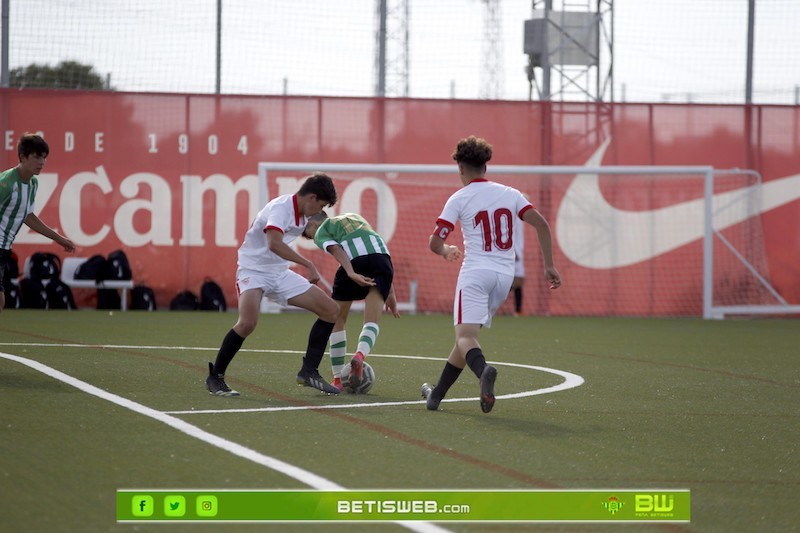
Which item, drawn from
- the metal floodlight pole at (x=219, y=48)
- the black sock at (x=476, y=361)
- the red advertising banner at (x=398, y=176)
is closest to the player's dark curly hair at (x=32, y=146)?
the black sock at (x=476, y=361)

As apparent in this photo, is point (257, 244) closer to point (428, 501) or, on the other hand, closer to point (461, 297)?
point (461, 297)

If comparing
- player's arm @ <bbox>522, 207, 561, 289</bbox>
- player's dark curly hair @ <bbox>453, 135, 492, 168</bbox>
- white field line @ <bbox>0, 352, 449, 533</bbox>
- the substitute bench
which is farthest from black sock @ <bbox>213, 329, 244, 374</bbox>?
the substitute bench

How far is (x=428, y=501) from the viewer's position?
478 centimetres

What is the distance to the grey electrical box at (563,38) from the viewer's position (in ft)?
66.9

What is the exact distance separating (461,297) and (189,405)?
1.84m

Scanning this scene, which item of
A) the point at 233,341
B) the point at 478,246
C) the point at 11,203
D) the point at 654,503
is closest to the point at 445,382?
the point at 478,246

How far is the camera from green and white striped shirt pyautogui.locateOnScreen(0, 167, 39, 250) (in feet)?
30.1

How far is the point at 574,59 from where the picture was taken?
67.7ft

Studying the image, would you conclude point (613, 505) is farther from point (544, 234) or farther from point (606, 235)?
point (606, 235)

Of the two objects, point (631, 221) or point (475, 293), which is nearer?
point (475, 293)

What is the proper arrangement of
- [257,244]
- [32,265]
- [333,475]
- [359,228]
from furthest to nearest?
[32,265] < [359,228] < [257,244] < [333,475]

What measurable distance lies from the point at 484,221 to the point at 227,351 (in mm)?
2006

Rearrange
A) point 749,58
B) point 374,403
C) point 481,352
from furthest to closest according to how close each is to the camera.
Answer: point 749,58, point 374,403, point 481,352

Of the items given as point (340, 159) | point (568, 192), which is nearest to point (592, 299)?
point (568, 192)
